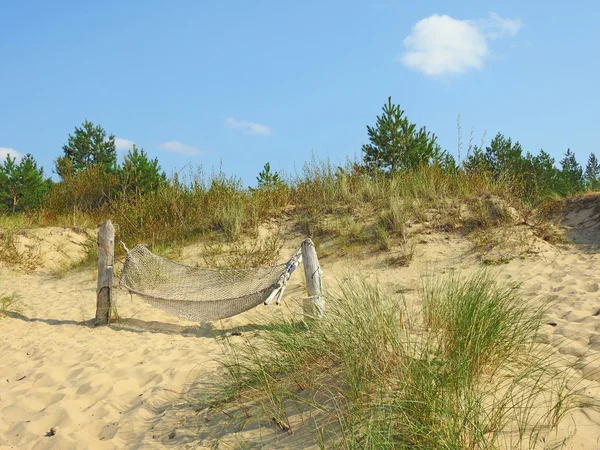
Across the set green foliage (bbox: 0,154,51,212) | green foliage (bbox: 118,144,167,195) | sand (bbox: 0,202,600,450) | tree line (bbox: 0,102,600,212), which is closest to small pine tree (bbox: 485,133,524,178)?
tree line (bbox: 0,102,600,212)

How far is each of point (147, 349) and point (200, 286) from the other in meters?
1.12

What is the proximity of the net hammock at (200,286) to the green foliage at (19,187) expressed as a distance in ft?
28.6

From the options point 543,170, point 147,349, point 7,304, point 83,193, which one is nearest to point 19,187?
point 83,193

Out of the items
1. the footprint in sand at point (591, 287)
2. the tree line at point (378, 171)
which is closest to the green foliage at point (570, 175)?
the tree line at point (378, 171)

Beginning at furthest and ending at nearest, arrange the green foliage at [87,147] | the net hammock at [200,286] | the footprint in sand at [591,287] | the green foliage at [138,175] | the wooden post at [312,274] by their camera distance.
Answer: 1. the green foliage at [87,147]
2. the green foliage at [138,175]
3. the footprint in sand at [591,287]
4. the net hammock at [200,286]
5. the wooden post at [312,274]

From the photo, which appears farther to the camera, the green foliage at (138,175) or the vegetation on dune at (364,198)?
the green foliage at (138,175)

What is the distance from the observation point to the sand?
3197 millimetres

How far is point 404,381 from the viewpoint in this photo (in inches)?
97.3

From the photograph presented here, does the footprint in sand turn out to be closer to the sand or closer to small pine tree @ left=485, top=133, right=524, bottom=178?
the sand

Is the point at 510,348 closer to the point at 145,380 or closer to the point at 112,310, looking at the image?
the point at 145,380

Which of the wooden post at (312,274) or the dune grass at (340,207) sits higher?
the dune grass at (340,207)

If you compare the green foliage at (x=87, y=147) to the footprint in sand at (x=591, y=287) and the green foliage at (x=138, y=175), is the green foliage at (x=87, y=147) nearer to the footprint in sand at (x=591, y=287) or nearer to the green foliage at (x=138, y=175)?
the green foliage at (x=138, y=175)

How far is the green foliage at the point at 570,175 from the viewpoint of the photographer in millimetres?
11195

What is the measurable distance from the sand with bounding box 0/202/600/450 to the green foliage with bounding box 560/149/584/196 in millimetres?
3109
